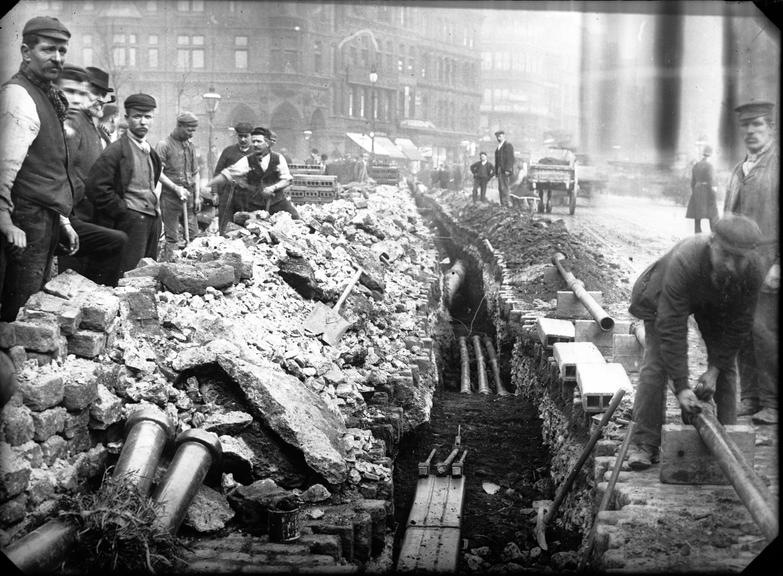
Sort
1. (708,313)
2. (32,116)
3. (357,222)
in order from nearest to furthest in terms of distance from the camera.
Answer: (32,116) → (708,313) → (357,222)

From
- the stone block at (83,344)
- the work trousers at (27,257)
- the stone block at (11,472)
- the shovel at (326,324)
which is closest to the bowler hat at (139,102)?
the work trousers at (27,257)

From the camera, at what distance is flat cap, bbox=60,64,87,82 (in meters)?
A: 6.00

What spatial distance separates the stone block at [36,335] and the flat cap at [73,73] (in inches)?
105

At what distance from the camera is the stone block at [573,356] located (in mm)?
6186

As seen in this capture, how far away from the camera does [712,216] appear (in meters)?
6.56

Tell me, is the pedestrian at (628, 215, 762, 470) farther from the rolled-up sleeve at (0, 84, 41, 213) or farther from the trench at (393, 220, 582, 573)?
the rolled-up sleeve at (0, 84, 41, 213)

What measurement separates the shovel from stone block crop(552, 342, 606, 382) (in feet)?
5.98

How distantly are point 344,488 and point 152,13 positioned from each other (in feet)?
18.5

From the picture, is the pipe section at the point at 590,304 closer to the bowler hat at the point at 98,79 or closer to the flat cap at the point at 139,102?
the flat cap at the point at 139,102

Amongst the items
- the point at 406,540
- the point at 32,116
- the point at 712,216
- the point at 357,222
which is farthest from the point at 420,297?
the point at 32,116

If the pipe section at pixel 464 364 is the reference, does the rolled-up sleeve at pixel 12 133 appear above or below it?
above

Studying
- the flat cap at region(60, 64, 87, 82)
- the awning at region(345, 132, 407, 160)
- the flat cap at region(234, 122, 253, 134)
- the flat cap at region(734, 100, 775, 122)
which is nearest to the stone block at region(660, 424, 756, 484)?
the flat cap at region(734, 100, 775, 122)

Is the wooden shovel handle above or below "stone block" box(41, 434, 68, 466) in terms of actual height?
above

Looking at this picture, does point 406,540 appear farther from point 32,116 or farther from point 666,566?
point 32,116
